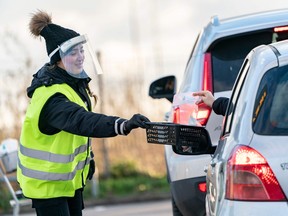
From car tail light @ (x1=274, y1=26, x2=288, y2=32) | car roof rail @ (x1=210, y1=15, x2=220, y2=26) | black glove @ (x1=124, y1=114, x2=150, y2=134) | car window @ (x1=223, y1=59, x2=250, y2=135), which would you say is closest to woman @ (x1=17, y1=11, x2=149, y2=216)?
black glove @ (x1=124, y1=114, x2=150, y2=134)

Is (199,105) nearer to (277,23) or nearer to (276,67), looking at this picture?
(277,23)

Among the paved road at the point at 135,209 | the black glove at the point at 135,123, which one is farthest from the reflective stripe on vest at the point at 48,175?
the paved road at the point at 135,209

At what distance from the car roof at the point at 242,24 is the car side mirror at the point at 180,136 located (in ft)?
5.14

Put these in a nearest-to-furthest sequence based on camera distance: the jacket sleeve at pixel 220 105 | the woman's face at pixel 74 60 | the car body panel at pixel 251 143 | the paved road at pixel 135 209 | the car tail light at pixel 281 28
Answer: the car body panel at pixel 251 143 < the woman's face at pixel 74 60 < the jacket sleeve at pixel 220 105 < the car tail light at pixel 281 28 < the paved road at pixel 135 209

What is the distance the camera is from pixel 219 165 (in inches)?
187

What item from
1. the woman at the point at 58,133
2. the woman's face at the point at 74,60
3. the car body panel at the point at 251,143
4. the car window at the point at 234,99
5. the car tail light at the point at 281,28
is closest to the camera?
the car body panel at the point at 251,143

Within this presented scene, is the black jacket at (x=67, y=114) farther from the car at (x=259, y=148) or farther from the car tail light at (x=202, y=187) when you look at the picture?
the car tail light at (x=202, y=187)

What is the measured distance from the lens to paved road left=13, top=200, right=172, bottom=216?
1263cm

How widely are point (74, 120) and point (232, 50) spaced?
5.94 ft

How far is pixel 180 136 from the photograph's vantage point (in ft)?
17.4

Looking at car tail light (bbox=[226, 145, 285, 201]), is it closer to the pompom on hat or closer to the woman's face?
the woman's face

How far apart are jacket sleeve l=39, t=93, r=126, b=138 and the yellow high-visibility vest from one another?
4 centimetres

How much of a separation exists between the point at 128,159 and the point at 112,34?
128 inches

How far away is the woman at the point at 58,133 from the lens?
5.62 meters
